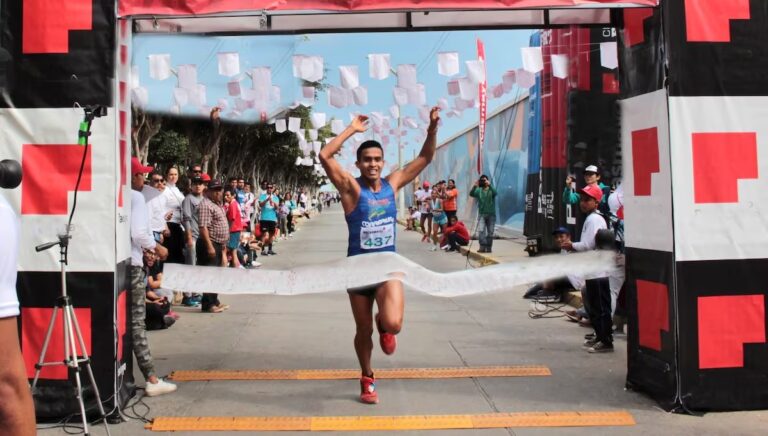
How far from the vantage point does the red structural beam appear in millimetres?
5020

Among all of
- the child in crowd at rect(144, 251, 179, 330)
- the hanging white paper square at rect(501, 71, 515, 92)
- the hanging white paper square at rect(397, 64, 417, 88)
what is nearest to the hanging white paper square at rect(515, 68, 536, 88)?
the hanging white paper square at rect(501, 71, 515, 92)

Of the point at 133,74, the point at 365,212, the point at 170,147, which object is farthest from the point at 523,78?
the point at 170,147

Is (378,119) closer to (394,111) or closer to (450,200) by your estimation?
(394,111)

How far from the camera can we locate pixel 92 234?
16.0 ft

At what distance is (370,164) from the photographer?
5.25 meters

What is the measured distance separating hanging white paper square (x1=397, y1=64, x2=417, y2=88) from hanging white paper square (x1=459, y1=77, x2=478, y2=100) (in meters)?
0.64

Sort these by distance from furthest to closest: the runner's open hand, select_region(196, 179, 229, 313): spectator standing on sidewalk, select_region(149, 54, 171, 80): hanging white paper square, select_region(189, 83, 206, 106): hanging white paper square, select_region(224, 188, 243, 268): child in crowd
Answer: select_region(224, 188, 243, 268): child in crowd < select_region(196, 179, 229, 313): spectator standing on sidewalk < select_region(189, 83, 206, 106): hanging white paper square < select_region(149, 54, 171, 80): hanging white paper square < the runner's open hand

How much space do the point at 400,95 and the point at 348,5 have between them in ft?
13.2

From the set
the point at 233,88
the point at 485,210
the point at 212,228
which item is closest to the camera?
the point at 233,88

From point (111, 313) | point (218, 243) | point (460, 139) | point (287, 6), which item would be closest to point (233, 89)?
point (218, 243)

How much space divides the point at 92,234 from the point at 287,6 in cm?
231

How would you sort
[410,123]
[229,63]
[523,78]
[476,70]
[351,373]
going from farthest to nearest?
[410,123] → [523,78] → [476,70] → [229,63] → [351,373]

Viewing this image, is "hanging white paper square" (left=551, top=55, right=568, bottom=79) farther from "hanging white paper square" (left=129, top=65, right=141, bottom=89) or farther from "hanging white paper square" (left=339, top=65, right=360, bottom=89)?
"hanging white paper square" (left=129, top=65, right=141, bottom=89)

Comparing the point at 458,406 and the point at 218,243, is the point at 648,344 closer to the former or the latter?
the point at 458,406
